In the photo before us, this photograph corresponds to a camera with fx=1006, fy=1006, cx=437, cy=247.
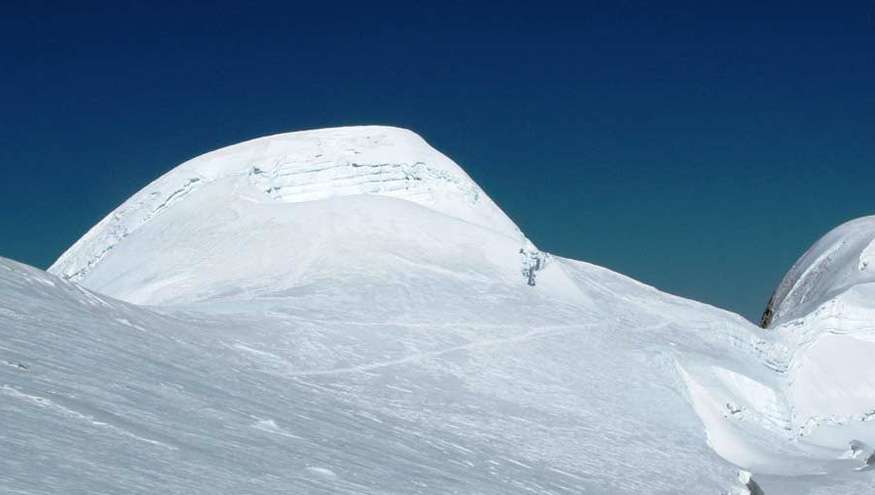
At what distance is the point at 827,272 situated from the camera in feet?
111

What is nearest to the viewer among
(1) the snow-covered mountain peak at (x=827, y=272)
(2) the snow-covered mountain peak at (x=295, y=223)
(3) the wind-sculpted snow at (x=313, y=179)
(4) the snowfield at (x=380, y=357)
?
(4) the snowfield at (x=380, y=357)

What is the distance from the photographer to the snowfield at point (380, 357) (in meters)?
7.32

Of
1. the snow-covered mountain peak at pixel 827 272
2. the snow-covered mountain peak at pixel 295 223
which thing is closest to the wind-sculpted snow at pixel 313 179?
the snow-covered mountain peak at pixel 295 223

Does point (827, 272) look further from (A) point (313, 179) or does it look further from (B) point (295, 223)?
(B) point (295, 223)

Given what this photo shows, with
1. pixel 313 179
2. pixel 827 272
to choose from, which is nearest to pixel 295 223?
pixel 313 179

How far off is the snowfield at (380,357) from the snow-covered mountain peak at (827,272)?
32 centimetres

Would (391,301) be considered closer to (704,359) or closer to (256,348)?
(256,348)

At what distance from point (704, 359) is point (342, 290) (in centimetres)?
784

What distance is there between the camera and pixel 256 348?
13.4 m

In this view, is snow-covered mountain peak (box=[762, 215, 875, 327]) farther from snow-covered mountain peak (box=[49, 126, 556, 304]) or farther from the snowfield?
snow-covered mountain peak (box=[49, 126, 556, 304])

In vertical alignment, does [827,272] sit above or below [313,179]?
above

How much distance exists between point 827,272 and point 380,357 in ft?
76.1

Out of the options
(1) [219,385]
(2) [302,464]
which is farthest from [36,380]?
(1) [219,385]

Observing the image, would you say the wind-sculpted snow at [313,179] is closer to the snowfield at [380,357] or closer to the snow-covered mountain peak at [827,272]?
the snowfield at [380,357]
